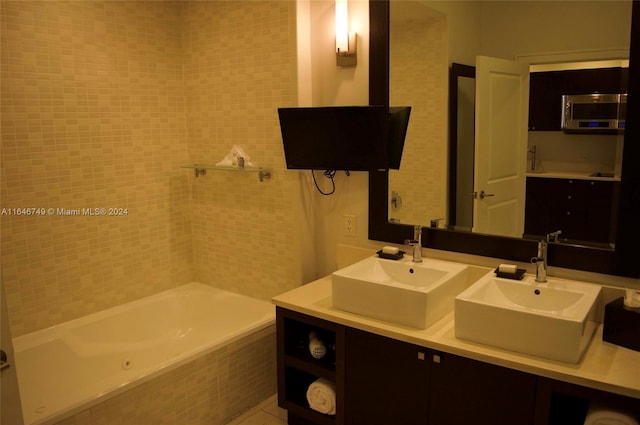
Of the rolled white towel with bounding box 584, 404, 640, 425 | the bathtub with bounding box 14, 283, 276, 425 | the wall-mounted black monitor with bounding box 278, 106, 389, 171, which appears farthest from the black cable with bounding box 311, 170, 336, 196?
the rolled white towel with bounding box 584, 404, 640, 425

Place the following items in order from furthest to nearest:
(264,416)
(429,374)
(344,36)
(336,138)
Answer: (264,416) < (344,36) < (336,138) < (429,374)

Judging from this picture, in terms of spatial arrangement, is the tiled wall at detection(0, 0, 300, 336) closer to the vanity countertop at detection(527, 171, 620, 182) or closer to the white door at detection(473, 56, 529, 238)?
the white door at detection(473, 56, 529, 238)

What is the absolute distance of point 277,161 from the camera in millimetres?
2936

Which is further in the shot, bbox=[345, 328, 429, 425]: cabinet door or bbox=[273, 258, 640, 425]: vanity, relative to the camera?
bbox=[345, 328, 429, 425]: cabinet door

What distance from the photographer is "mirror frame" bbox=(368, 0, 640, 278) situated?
1.97 meters

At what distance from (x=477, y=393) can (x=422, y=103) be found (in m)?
1.33

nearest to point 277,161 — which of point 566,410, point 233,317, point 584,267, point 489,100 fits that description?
point 233,317

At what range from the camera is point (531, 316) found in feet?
5.86

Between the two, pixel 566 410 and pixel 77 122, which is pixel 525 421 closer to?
pixel 566 410

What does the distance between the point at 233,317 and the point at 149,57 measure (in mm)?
1653

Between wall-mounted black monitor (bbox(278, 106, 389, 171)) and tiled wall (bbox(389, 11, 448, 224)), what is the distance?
7.5 inches

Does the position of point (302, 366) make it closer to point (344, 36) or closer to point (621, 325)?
→ point (621, 325)

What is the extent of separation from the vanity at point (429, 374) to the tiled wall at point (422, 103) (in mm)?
414

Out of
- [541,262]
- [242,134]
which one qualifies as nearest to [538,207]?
[541,262]
